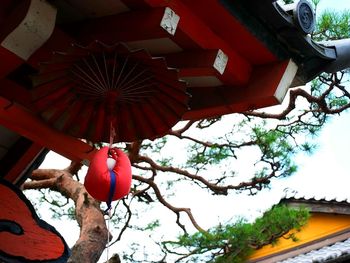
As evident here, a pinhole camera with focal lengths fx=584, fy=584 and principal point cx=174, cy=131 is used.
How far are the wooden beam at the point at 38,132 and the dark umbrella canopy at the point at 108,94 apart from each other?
8cm

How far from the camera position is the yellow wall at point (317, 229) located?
9797 millimetres

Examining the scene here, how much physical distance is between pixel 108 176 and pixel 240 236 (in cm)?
422

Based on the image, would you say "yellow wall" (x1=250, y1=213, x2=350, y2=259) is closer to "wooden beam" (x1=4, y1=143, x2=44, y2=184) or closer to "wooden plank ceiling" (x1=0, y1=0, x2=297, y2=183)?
"wooden beam" (x1=4, y1=143, x2=44, y2=184)

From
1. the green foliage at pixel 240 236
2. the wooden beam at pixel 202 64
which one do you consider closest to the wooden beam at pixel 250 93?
the wooden beam at pixel 202 64

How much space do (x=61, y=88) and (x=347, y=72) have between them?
455 centimetres

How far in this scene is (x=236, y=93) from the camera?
117 inches

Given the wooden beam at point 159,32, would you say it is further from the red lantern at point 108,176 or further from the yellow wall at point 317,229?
the yellow wall at point 317,229

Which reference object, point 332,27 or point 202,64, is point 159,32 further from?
point 332,27

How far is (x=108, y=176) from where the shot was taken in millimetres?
2461

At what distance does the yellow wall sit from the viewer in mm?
9797

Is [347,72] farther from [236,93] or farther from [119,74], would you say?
[119,74]

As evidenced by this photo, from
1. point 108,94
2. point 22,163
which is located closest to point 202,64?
point 108,94

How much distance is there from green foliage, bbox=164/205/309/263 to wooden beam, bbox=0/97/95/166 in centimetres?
371

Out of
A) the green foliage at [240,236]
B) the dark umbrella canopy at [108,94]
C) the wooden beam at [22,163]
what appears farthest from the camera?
the green foliage at [240,236]
